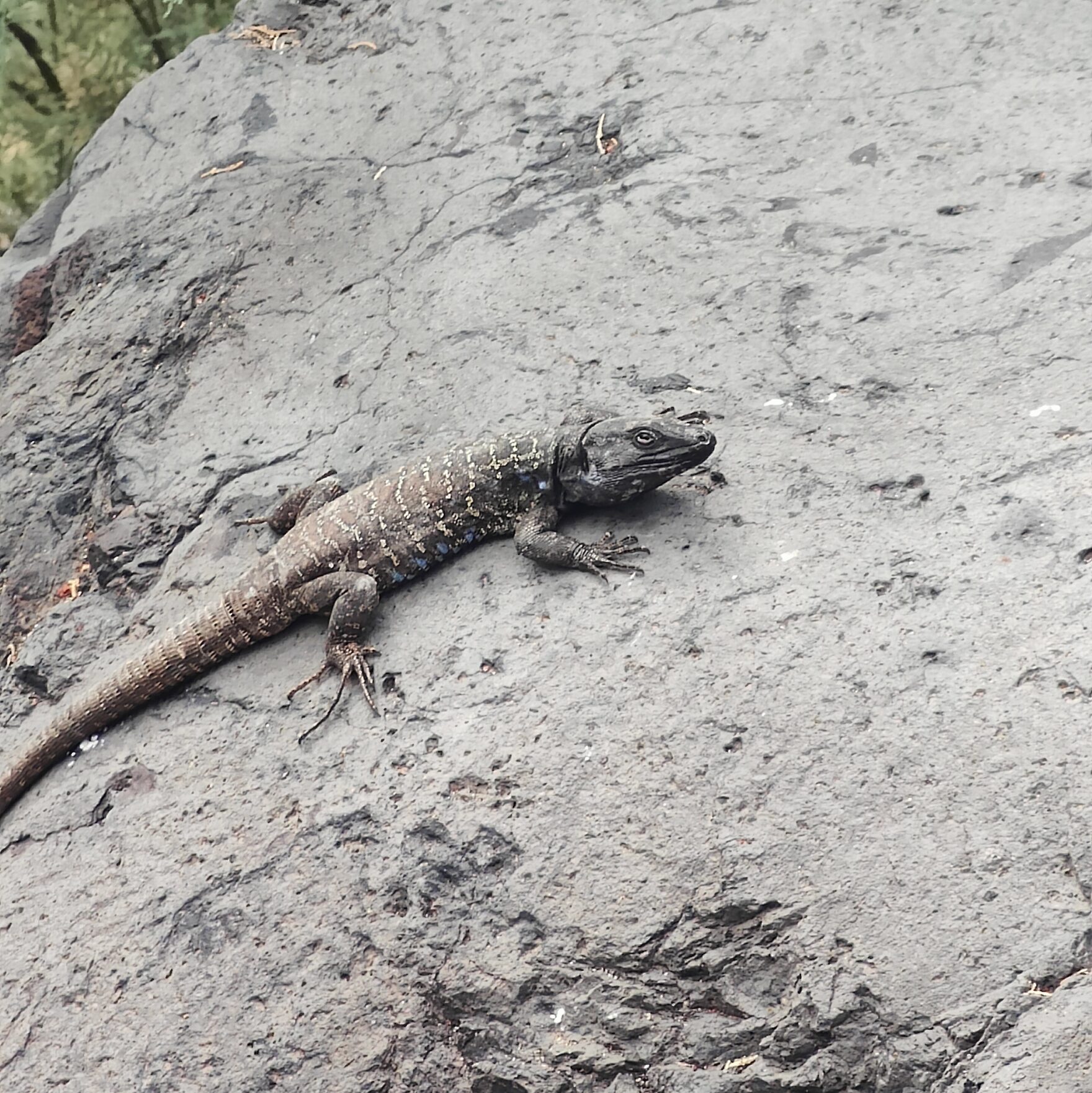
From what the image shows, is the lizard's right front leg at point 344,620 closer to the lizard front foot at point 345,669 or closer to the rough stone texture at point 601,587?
the lizard front foot at point 345,669

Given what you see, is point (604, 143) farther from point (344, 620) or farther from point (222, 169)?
point (344, 620)

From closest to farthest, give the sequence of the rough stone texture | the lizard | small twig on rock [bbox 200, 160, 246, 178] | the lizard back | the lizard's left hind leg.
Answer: the rough stone texture, the lizard, the lizard back, the lizard's left hind leg, small twig on rock [bbox 200, 160, 246, 178]

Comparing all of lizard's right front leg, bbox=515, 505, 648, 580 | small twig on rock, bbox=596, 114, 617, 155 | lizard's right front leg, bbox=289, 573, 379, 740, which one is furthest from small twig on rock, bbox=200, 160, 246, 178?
lizard's right front leg, bbox=515, 505, 648, 580

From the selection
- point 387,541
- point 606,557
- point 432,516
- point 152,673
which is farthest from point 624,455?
point 152,673

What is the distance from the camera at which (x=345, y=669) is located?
474cm

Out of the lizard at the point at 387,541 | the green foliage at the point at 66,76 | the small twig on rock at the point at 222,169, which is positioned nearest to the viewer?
the lizard at the point at 387,541

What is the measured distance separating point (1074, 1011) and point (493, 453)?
9.96 ft

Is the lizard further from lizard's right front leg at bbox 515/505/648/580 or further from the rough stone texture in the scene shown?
the rough stone texture

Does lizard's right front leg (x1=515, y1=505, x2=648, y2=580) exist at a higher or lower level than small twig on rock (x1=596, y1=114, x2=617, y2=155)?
lower

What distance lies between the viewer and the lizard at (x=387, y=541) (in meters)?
4.90

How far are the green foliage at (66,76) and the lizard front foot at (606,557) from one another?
7892mm

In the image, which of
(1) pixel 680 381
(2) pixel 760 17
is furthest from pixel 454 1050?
(2) pixel 760 17

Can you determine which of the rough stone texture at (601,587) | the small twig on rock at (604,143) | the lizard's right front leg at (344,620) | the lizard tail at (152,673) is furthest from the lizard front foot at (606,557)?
the small twig on rock at (604,143)

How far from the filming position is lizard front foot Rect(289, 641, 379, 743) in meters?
4.64
